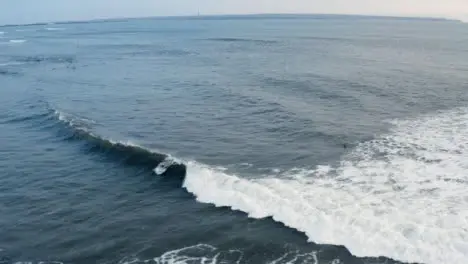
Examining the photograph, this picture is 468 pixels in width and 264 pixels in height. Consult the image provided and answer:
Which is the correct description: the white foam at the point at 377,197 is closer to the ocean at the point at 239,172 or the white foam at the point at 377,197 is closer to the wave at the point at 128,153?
the ocean at the point at 239,172

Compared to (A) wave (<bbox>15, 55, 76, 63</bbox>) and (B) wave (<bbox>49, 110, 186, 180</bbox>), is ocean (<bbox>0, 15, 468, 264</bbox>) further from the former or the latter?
(A) wave (<bbox>15, 55, 76, 63</bbox>)

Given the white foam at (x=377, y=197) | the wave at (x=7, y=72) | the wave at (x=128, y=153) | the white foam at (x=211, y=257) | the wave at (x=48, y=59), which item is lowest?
the white foam at (x=211, y=257)

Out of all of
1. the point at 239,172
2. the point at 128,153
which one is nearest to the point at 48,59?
the point at 128,153

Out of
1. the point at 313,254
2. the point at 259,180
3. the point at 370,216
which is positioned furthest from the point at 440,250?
the point at 259,180

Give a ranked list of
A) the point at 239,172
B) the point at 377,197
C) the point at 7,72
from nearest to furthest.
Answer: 1. the point at 377,197
2. the point at 239,172
3. the point at 7,72

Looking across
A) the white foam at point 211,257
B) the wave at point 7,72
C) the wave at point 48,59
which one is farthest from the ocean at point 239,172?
the wave at point 48,59

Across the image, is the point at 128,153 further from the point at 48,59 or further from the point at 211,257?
the point at 48,59
